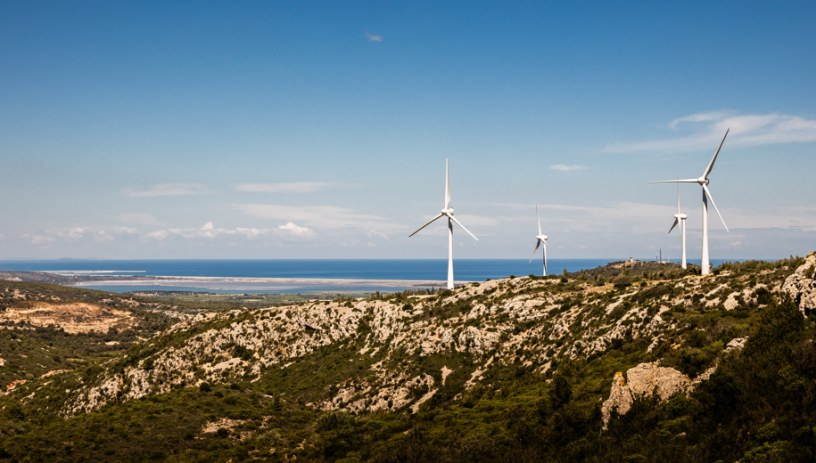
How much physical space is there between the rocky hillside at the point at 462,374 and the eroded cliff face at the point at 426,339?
0.22 metres

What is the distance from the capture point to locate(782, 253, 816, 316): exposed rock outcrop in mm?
27453

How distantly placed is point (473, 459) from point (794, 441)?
16.4 metres

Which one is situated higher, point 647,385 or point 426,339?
point 647,385

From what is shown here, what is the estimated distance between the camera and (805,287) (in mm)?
28344

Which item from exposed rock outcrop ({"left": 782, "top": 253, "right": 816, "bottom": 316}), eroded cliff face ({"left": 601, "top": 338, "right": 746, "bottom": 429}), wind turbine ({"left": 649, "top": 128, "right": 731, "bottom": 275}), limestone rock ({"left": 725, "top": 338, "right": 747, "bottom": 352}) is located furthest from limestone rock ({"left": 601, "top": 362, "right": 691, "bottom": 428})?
wind turbine ({"left": 649, "top": 128, "right": 731, "bottom": 275})

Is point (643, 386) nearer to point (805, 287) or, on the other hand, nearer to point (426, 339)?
point (805, 287)

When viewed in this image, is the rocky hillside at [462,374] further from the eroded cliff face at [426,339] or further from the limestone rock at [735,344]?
the eroded cliff face at [426,339]

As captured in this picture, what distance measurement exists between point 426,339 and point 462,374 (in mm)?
9858

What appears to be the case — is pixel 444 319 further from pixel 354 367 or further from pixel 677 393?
pixel 677 393

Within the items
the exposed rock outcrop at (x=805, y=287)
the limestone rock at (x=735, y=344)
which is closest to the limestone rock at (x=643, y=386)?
the limestone rock at (x=735, y=344)

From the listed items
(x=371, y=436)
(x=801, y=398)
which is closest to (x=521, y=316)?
(x=371, y=436)

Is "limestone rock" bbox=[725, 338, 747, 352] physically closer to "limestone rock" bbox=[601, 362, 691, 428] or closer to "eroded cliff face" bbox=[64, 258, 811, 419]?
"limestone rock" bbox=[601, 362, 691, 428]

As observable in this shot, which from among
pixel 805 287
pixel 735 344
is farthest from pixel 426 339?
pixel 805 287

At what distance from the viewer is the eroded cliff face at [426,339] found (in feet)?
144
